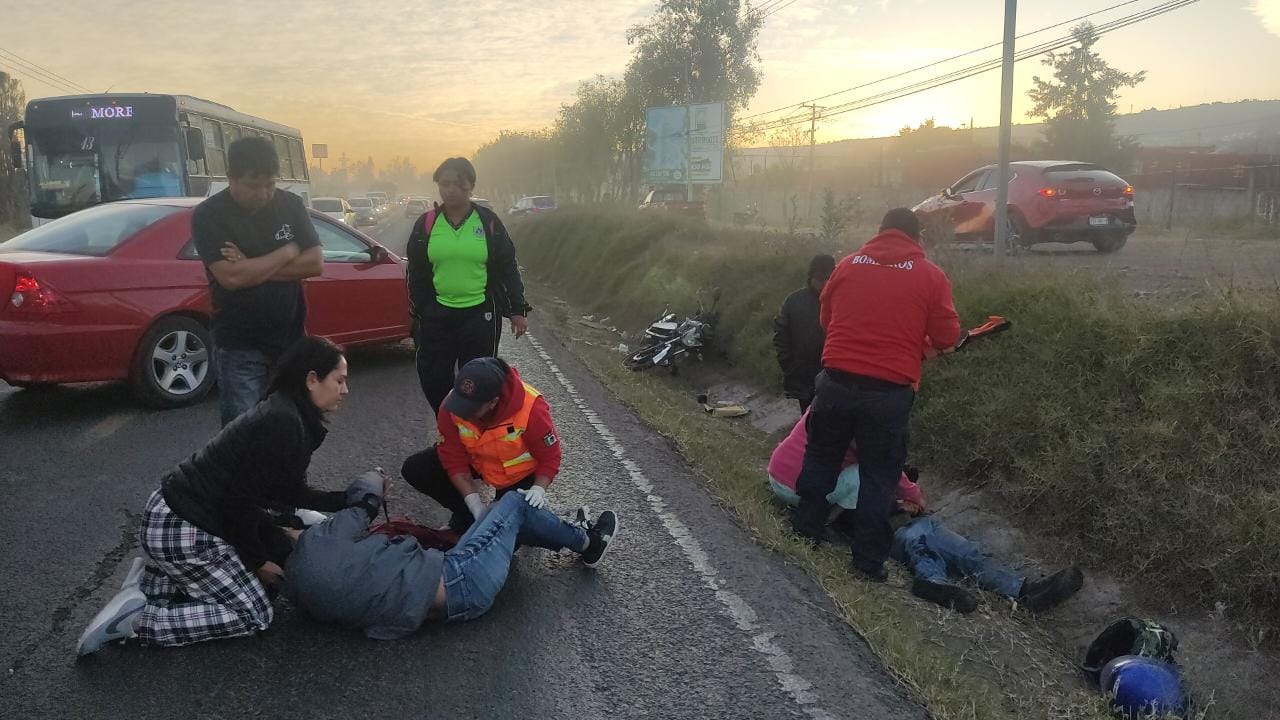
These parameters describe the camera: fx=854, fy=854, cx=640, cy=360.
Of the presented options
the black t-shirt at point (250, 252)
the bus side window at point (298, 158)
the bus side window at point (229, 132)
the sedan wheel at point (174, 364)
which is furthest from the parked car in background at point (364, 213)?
the black t-shirt at point (250, 252)

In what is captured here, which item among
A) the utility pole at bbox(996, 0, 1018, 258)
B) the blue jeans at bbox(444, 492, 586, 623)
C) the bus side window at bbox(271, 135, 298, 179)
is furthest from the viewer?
the bus side window at bbox(271, 135, 298, 179)

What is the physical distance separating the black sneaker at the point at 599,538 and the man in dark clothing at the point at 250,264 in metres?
1.74

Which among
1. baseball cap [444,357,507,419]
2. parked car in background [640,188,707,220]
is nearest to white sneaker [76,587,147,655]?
baseball cap [444,357,507,419]

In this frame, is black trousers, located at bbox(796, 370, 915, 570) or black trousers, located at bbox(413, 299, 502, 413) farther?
black trousers, located at bbox(413, 299, 502, 413)

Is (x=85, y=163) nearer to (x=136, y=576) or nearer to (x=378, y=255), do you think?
(x=378, y=255)

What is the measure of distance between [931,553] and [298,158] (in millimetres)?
21989

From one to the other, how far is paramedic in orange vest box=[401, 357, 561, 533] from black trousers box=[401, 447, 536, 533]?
0.52ft

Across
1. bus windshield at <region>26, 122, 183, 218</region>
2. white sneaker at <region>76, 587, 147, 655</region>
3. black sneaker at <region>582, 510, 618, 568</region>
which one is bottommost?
black sneaker at <region>582, 510, 618, 568</region>

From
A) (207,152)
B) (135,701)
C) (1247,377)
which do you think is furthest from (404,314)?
(207,152)

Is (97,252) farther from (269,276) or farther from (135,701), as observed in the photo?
(135,701)

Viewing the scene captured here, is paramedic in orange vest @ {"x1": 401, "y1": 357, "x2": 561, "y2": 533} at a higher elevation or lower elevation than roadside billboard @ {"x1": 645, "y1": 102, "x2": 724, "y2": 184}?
lower

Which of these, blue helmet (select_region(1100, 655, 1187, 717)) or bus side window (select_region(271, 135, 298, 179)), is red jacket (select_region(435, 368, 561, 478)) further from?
bus side window (select_region(271, 135, 298, 179))

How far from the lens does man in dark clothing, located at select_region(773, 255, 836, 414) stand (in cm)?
589

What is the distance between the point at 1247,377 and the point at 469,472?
4.21 metres
